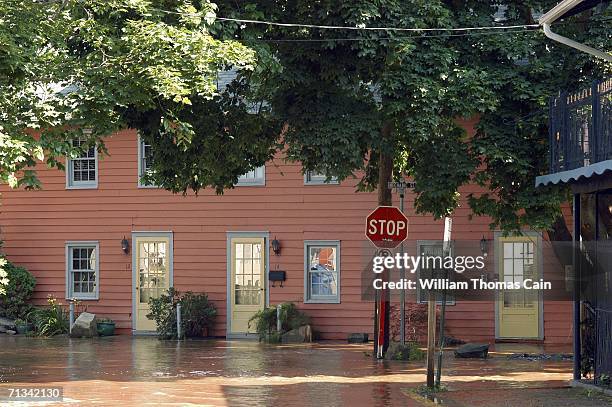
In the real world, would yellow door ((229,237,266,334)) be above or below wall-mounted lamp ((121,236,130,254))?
below

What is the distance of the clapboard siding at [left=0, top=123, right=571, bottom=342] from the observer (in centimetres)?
2936

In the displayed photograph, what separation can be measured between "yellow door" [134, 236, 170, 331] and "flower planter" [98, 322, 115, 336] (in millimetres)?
652

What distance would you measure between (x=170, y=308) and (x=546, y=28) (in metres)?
16.6

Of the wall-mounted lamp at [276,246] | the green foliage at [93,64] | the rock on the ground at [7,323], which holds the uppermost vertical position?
the green foliage at [93,64]

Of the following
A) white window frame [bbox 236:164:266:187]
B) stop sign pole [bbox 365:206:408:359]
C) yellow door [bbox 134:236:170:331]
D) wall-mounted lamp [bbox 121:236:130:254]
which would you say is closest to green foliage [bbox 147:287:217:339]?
yellow door [bbox 134:236:170:331]

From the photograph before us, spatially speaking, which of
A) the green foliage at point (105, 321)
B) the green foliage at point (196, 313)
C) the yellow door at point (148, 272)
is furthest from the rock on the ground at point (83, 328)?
the green foliage at point (196, 313)

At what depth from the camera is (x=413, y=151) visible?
22844 mm

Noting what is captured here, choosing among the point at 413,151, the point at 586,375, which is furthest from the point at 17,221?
the point at 586,375

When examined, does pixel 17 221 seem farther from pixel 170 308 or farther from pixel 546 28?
pixel 546 28

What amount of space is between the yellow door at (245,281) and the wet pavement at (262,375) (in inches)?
79.2

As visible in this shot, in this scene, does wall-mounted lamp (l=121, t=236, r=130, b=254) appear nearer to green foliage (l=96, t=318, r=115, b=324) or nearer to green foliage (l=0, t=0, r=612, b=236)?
green foliage (l=96, t=318, r=115, b=324)

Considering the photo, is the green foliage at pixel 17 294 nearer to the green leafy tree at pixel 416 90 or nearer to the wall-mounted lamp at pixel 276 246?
the wall-mounted lamp at pixel 276 246

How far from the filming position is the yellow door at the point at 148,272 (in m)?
31.5

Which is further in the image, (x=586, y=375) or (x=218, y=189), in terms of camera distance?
(x=218, y=189)
